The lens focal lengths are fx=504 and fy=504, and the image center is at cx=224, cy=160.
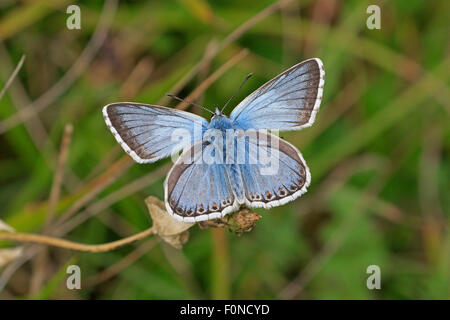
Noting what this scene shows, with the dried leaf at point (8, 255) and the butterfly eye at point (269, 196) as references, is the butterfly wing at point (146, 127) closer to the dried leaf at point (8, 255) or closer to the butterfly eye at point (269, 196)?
the butterfly eye at point (269, 196)

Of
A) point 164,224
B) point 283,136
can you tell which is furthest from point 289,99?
point 283,136

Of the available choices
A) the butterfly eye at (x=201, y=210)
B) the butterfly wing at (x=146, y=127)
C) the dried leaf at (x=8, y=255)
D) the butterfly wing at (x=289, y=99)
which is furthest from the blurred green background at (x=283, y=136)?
the butterfly eye at (x=201, y=210)

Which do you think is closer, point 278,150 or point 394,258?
point 278,150

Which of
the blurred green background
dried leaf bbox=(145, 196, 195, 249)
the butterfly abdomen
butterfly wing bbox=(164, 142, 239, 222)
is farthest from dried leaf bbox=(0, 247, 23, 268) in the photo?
the butterfly abdomen

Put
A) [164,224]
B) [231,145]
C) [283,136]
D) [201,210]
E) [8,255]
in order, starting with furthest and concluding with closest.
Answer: [283,136] → [8,255] → [231,145] → [164,224] → [201,210]

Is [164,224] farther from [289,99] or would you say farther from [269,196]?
[289,99]

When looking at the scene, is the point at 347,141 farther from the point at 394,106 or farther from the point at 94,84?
the point at 94,84
